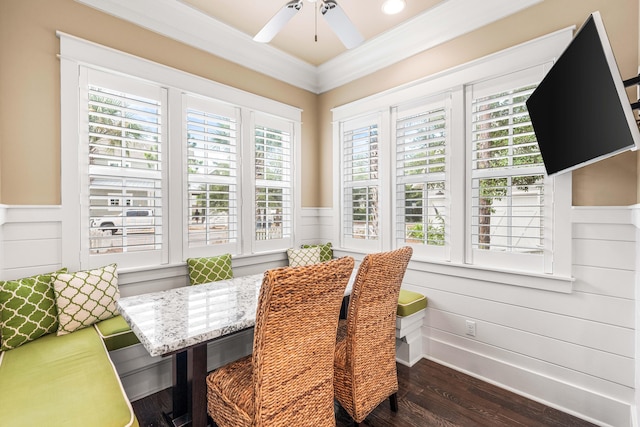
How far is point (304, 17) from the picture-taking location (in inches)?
105

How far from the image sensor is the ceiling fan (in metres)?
1.84

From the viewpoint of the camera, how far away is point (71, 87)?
2146 mm

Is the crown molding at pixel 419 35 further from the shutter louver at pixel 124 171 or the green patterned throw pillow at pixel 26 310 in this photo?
the green patterned throw pillow at pixel 26 310

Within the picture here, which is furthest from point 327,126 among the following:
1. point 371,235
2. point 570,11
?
point 570,11

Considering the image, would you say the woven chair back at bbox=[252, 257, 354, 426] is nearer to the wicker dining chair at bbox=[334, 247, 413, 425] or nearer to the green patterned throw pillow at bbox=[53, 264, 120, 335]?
the wicker dining chair at bbox=[334, 247, 413, 425]

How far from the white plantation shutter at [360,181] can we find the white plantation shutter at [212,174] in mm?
1247

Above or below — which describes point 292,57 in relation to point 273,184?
above

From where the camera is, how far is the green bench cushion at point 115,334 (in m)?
1.93

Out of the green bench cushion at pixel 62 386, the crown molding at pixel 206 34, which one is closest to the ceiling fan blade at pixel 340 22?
the crown molding at pixel 206 34

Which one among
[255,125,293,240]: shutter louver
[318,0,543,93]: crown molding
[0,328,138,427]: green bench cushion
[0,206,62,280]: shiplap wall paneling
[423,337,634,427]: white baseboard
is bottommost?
[423,337,634,427]: white baseboard

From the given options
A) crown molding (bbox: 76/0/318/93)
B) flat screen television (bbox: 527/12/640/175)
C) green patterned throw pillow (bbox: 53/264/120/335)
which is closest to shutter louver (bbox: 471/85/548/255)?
flat screen television (bbox: 527/12/640/175)

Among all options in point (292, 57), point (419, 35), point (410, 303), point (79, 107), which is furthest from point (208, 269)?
point (419, 35)

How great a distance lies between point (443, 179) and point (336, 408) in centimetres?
198

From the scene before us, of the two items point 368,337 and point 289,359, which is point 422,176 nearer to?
point 368,337
